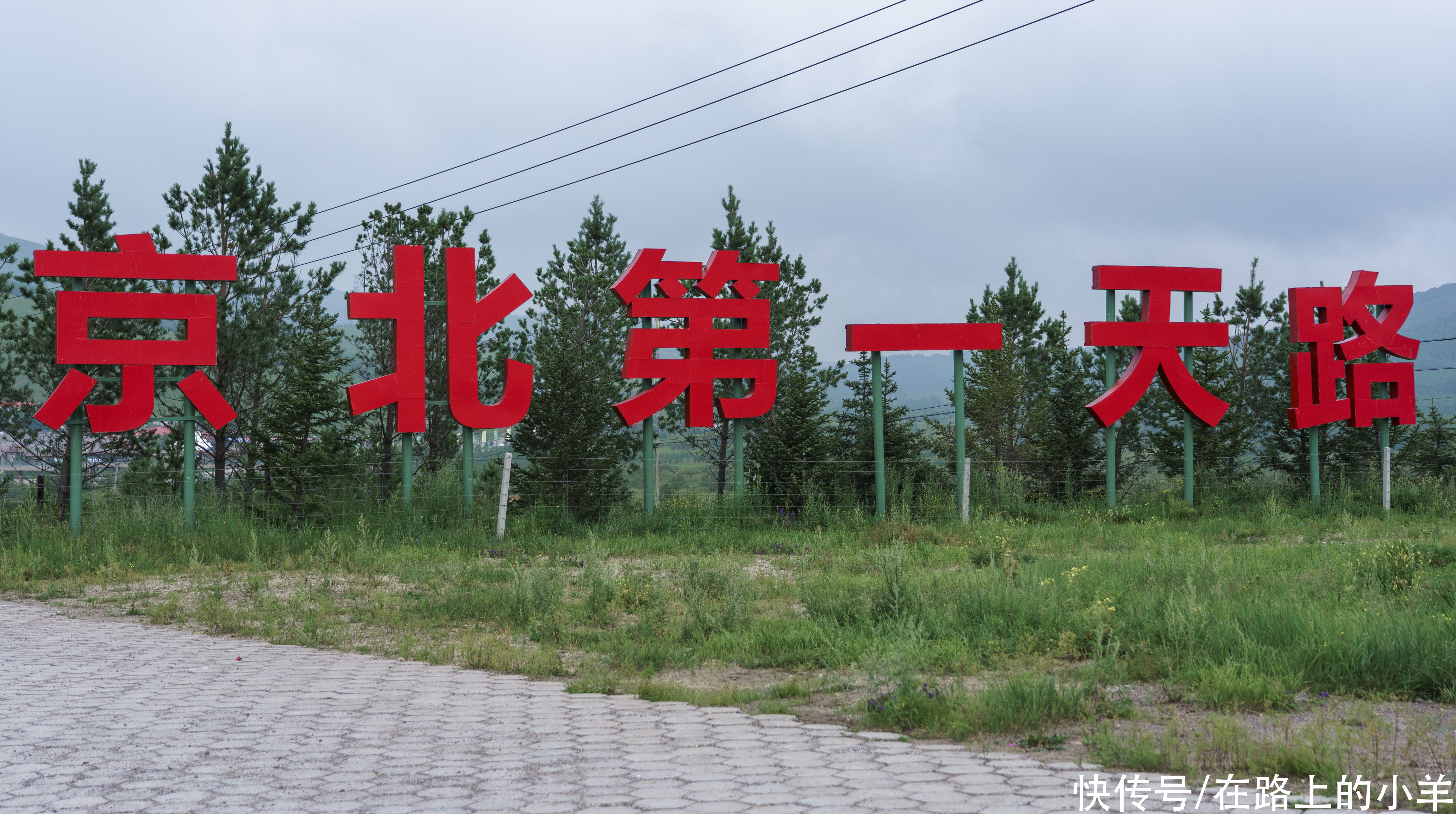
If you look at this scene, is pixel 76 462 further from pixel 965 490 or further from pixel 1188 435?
pixel 1188 435

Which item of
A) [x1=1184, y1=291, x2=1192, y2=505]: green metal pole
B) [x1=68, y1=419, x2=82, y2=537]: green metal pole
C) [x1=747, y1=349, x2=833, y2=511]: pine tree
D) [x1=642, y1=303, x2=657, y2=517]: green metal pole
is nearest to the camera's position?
[x1=68, y1=419, x2=82, y2=537]: green metal pole

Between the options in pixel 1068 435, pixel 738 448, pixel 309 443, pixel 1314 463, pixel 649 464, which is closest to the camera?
pixel 309 443

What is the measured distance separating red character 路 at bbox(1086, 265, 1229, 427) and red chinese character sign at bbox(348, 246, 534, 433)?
31.4 feet

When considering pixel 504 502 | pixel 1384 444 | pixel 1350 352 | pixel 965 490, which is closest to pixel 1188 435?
pixel 1350 352

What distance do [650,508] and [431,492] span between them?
356cm

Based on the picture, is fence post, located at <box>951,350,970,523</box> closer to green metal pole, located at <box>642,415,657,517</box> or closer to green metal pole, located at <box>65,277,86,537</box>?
green metal pole, located at <box>642,415,657,517</box>

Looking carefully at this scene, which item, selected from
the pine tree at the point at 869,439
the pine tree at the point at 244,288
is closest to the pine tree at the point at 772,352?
the pine tree at the point at 869,439

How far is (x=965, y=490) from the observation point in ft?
50.6

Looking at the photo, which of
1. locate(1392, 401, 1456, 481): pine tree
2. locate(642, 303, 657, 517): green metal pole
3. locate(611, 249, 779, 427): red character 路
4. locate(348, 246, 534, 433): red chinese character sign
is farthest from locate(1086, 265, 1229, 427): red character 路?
locate(348, 246, 534, 433): red chinese character sign

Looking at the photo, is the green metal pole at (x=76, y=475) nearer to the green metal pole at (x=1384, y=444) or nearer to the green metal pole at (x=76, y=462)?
the green metal pole at (x=76, y=462)

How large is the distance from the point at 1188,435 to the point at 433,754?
616 inches

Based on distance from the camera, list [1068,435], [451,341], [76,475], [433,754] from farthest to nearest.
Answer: [1068,435], [451,341], [76,475], [433,754]

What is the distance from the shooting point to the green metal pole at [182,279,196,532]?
13.8 meters

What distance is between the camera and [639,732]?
17.1 ft
